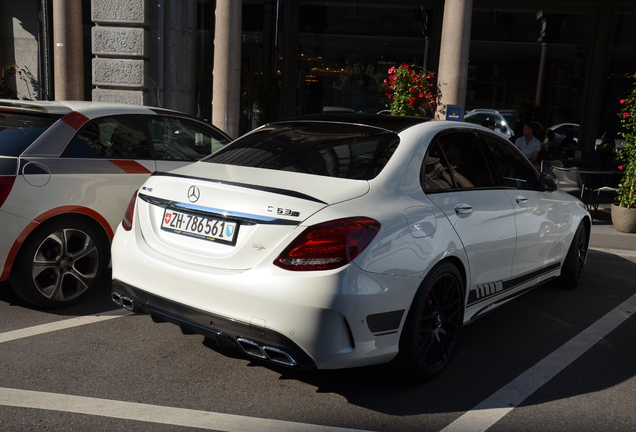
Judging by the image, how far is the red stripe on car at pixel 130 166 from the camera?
5363mm

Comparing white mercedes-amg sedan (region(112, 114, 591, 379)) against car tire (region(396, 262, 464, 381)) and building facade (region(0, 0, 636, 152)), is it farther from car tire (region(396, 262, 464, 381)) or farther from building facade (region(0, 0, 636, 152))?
building facade (region(0, 0, 636, 152))

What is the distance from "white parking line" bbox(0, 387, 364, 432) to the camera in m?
3.30

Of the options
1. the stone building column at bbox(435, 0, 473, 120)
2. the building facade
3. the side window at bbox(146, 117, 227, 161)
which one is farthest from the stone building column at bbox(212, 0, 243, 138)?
the side window at bbox(146, 117, 227, 161)

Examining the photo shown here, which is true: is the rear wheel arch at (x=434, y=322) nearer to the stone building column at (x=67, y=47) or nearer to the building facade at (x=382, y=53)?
the stone building column at (x=67, y=47)

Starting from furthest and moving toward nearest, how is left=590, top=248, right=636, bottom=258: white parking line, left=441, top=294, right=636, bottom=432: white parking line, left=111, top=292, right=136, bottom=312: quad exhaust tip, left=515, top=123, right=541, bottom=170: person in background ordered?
left=515, top=123, right=541, bottom=170: person in background
left=590, top=248, right=636, bottom=258: white parking line
left=111, top=292, right=136, bottom=312: quad exhaust tip
left=441, top=294, right=636, bottom=432: white parking line

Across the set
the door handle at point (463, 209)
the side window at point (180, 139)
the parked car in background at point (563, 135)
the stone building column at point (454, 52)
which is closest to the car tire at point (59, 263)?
the side window at point (180, 139)

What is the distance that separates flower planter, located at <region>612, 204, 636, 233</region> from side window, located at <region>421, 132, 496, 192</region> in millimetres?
6286

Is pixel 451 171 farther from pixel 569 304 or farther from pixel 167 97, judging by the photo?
pixel 167 97

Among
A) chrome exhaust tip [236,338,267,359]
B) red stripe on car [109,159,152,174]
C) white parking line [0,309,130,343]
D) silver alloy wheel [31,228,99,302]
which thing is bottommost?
white parking line [0,309,130,343]

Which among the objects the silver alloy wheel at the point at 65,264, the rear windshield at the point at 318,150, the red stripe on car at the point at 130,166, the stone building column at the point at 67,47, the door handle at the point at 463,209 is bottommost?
the silver alloy wheel at the point at 65,264

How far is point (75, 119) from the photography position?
17.0 ft

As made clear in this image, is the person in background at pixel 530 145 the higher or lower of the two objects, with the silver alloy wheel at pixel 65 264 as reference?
higher

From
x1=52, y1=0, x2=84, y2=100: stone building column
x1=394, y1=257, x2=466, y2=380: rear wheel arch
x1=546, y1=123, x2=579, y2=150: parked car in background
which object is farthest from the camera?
x1=546, y1=123, x2=579, y2=150: parked car in background

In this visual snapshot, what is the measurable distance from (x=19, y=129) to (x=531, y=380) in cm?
394
